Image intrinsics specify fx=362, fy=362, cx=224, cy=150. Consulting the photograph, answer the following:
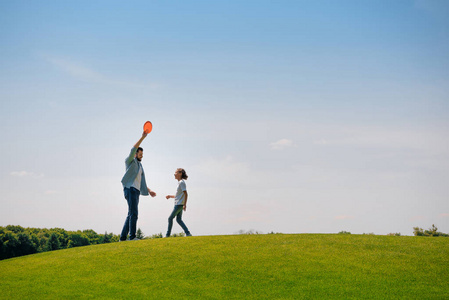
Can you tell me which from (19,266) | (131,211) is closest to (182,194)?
(131,211)

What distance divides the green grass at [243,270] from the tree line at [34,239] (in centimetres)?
127

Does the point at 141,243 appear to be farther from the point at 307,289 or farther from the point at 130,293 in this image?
the point at 307,289

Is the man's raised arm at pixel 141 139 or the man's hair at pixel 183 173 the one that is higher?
the man's raised arm at pixel 141 139

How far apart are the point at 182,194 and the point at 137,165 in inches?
84.4

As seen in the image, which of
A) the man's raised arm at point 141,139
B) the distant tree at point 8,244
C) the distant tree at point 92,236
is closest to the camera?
the man's raised arm at point 141,139

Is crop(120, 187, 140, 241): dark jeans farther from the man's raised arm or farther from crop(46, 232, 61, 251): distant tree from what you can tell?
crop(46, 232, 61, 251): distant tree

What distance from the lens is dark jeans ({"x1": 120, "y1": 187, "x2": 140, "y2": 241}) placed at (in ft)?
44.8

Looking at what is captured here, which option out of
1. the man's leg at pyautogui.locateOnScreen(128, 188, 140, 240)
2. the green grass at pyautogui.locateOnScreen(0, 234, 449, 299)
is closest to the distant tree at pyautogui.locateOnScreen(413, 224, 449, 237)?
the green grass at pyautogui.locateOnScreen(0, 234, 449, 299)

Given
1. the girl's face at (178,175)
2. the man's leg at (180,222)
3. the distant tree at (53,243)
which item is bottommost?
the distant tree at (53,243)

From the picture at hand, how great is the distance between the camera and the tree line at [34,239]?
45.1 feet

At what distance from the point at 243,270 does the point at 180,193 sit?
5.90 meters

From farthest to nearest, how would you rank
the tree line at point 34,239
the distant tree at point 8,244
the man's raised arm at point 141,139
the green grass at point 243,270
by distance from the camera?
the tree line at point 34,239 → the distant tree at point 8,244 → the man's raised arm at point 141,139 → the green grass at point 243,270

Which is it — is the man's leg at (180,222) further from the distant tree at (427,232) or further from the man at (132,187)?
the distant tree at (427,232)

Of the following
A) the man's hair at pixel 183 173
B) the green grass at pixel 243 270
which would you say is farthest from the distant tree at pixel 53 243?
the man's hair at pixel 183 173
